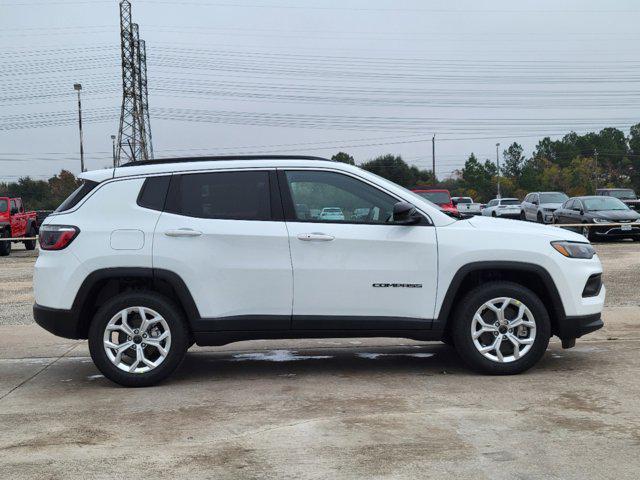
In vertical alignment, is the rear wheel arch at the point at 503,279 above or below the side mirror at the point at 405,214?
below

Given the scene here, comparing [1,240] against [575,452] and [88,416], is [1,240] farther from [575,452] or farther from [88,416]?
[575,452]

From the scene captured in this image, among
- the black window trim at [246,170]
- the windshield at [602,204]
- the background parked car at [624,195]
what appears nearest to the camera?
the black window trim at [246,170]

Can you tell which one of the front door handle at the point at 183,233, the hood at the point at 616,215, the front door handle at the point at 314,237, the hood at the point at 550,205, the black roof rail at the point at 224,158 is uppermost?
the black roof rail at the point at 224,158

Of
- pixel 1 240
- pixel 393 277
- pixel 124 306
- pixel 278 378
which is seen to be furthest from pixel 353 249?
pixel 1 240

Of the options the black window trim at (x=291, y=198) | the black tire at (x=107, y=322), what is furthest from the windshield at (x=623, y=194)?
the black tire at (x=107, y=322)

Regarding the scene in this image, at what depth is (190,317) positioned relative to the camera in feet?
20.5

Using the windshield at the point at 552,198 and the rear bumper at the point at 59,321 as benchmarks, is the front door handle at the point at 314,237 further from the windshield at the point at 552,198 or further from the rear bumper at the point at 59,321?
the windshield at the point at 552,198

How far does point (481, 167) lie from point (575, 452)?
A: 401ft

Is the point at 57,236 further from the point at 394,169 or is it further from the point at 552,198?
the point at 394,169

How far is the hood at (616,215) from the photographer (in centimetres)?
2258

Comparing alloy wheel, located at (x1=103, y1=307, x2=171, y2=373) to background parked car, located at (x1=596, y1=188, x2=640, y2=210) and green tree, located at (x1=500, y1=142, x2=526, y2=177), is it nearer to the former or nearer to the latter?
background parked car, located at (x1=596, y1=188, x2=640, y2=210)

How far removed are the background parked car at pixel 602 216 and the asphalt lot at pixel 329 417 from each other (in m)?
15.3

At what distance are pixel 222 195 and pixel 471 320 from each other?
227 centimetres

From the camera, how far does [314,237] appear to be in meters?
6.23
